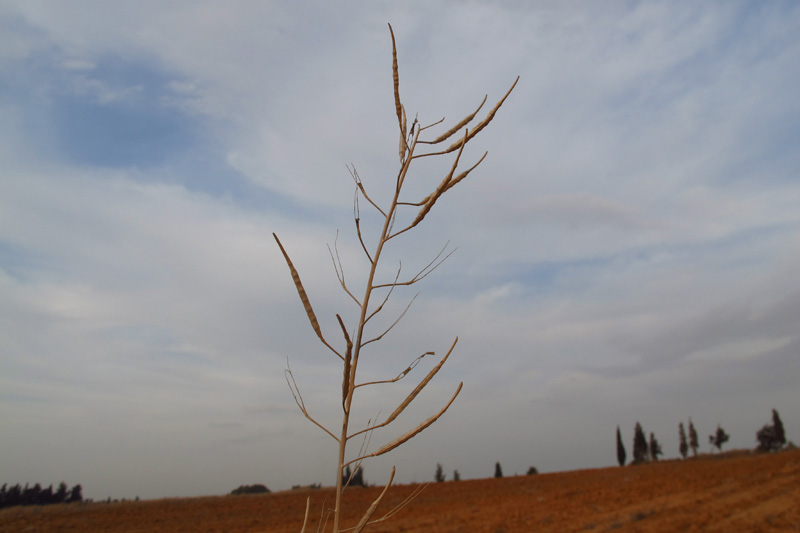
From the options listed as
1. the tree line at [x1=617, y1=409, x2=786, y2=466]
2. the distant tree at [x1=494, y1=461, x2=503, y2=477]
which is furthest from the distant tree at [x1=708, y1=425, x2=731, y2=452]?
the distant tree at [x1=494, y1=461, x2=503, y2=477]

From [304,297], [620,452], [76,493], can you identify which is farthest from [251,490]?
[304,297]

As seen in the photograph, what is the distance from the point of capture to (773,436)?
4906 cm

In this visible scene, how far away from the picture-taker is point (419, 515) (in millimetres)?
22766

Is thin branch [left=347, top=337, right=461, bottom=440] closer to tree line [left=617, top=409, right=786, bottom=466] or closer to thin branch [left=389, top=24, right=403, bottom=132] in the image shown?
thin branch [left=389, top=24, right=403, bottom=132]

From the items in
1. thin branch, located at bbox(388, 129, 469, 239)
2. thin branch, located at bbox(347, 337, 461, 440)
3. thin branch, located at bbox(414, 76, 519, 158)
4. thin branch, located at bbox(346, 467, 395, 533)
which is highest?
thin branch, located at bbox(414, 76, 519, 158)

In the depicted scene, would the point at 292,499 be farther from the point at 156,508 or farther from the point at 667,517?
the point at 667,517

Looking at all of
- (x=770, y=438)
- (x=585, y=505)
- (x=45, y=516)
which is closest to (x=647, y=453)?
(x=770, y=438)

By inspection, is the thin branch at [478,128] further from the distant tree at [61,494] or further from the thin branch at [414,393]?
the distant tree at [61,494]

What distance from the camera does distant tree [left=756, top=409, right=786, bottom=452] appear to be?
160 feet

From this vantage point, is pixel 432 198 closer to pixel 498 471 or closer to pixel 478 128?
pixel 478 128

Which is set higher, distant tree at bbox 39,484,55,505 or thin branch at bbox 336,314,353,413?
thin branch at bbox 336,314,353,413

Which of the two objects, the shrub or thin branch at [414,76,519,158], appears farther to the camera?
the shrub

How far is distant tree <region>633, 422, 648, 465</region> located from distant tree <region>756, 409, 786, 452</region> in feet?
35.2

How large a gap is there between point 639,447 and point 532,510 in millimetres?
38462
